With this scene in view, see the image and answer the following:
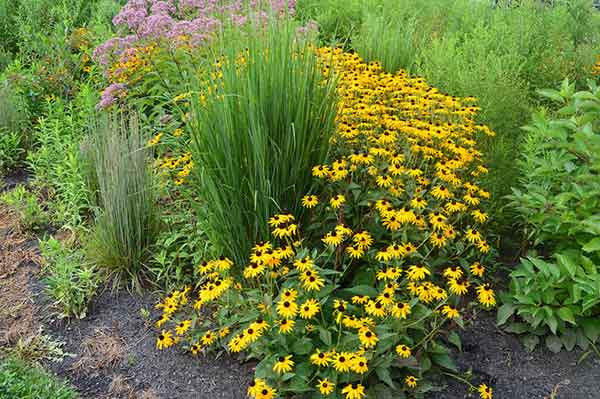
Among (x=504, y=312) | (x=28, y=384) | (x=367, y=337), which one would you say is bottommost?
(x=28, y=384)

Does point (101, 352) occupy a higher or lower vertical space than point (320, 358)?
lower

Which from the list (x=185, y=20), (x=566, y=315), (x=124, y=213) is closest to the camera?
(x=566, y=315)

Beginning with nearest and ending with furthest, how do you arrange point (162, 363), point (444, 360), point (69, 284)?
1. point (444, 360)
2. point (162, 363)
3. point (69, 284)

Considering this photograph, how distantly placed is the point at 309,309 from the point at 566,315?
125 cm

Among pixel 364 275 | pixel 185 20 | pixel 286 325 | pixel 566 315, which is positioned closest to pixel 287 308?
pixel 286 325

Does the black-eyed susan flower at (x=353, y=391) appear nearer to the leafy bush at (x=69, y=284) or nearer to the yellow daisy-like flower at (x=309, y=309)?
the yellow daisy-like flower at (x=309, y=309)

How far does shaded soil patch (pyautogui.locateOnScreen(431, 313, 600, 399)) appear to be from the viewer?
271 centimetres

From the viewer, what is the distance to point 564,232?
2.95 metres

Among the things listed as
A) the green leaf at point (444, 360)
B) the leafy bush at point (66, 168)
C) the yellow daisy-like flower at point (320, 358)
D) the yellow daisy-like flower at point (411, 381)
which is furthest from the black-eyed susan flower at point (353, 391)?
the leafy bush at point (66, 168)

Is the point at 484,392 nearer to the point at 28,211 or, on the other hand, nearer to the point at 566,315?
the point at 566,315

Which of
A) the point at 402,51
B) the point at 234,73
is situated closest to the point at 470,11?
the point at 402,51

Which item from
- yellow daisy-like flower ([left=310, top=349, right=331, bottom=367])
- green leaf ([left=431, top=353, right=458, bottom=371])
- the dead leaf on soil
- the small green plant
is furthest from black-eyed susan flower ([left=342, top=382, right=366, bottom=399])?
the small green plant

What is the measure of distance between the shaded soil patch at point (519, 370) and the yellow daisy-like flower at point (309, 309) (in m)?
0.75

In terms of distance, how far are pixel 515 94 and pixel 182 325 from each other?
2385 millimetres
